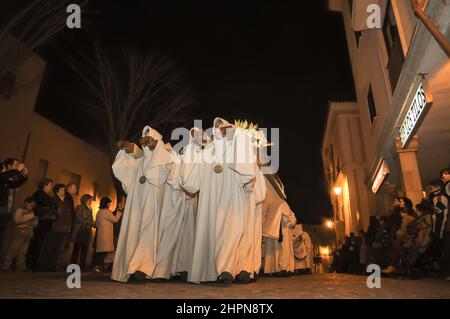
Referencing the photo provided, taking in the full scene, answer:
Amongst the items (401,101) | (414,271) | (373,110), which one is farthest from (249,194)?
(373,110)

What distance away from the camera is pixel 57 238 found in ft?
25.9

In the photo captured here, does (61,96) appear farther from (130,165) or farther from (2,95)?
(130,165)

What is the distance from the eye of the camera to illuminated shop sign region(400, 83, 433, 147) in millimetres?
8188

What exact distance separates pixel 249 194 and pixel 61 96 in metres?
14.6

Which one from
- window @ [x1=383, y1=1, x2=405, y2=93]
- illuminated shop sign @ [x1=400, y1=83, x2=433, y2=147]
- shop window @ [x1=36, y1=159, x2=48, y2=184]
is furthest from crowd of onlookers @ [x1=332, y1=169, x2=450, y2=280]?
shop window @ [x1=36, y1=159, x2=48, y2=184]

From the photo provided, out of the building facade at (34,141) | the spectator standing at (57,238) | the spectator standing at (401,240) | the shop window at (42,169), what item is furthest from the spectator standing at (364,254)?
the shop window at (42,169)

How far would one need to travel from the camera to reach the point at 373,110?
15.4 metres

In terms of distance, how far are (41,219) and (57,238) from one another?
0.54m

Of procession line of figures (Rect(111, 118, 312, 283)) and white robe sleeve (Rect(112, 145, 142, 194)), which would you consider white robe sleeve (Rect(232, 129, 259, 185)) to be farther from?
white robe sleeve (Rect(112, 145, 142, 194))

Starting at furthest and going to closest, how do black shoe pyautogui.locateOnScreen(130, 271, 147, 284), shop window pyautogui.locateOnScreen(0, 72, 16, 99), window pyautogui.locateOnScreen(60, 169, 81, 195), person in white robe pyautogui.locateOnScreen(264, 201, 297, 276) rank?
window pyautogui.locateOnScreen(60, 169, 81, 195)
shop window pyautogui.locateOnScreen(0, 72, 16, 99)
person in white robe pyautogui.locateOnScreen(264, 201, 297, 276)
black shoe pyautogui.locateOnScreen(130, 271, 147, 284)

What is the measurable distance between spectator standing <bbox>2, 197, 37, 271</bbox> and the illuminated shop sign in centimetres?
919

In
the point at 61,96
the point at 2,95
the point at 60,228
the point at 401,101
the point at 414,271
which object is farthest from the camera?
the point at 61,96

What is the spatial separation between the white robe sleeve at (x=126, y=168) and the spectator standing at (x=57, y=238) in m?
2.34

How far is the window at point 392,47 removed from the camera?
35.2ft
